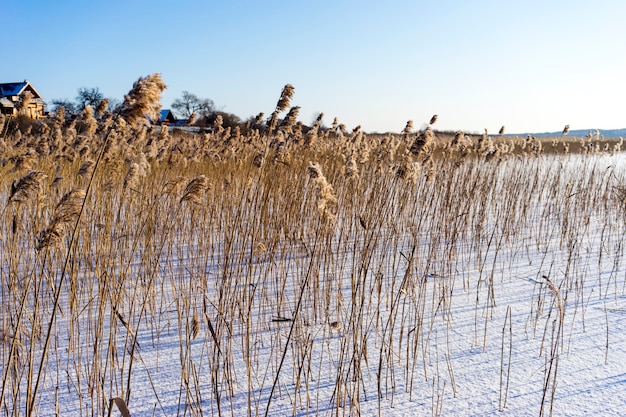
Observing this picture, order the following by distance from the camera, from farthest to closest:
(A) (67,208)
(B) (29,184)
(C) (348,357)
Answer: (C) (348,357)
(B) (29,184)
(A) (67,208)

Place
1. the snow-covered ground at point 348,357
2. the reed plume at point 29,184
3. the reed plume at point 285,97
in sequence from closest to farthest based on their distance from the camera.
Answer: the reed plume at point 29,184 → the snow-covered ground at point 348,357 → the reed plume at point 285,97

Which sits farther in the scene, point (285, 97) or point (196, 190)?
point (285, 97)

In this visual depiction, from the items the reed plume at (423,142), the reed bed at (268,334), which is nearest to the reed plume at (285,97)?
the reed bed at (268,334)

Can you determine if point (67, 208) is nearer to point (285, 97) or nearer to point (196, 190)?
point (196, 190)

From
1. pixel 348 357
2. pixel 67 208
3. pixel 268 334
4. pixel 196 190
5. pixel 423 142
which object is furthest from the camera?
pixel 423 142

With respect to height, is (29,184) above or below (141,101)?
below

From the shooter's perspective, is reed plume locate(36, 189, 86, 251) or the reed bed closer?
reed plume locate(36, 189, 86, 251)

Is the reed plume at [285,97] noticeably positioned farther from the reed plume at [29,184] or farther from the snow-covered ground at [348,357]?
the reed plume at [29,184]

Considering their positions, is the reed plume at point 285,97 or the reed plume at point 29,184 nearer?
the reed plume at point 29,184

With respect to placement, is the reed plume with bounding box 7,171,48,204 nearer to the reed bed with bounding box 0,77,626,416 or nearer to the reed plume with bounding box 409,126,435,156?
the reed bed with bounding box 0,77,626,416

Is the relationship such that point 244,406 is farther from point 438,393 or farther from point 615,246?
point 615,246

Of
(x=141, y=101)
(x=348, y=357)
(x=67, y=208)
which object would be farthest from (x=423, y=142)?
(x=67, y=208)

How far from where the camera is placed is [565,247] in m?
4.64

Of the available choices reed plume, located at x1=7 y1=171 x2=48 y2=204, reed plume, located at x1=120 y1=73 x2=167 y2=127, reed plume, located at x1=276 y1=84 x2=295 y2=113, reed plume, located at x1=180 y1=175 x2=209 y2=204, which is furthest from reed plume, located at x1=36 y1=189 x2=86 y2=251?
reed plume, located at x1=276 y1=84 x2=295 y2=113
